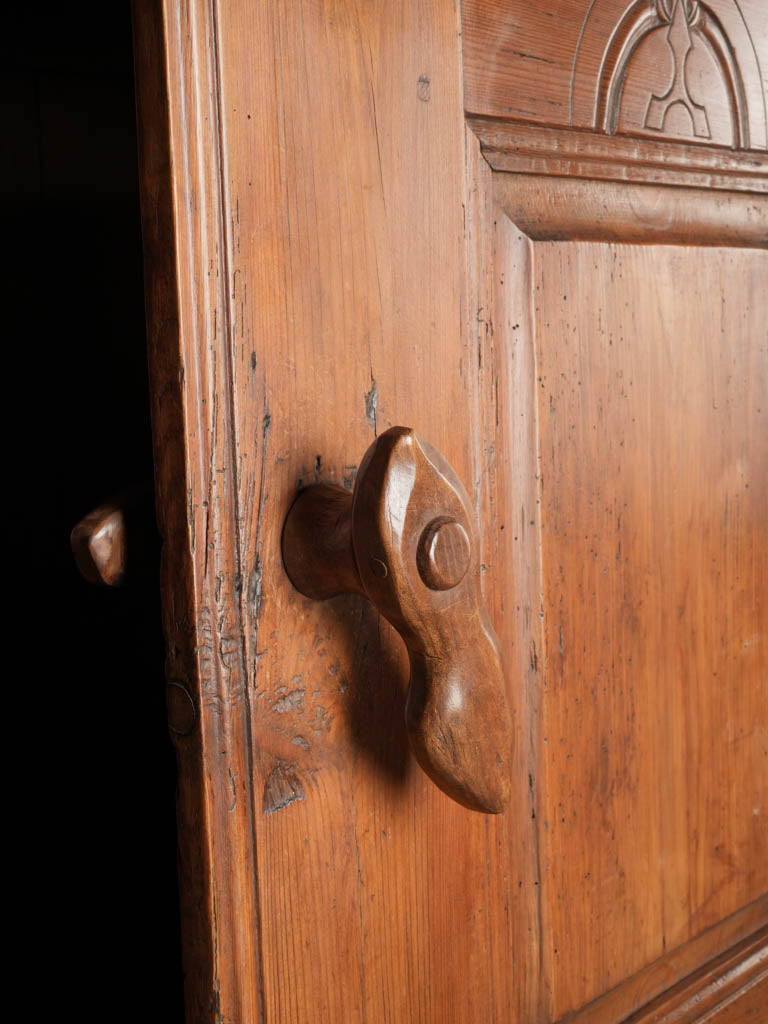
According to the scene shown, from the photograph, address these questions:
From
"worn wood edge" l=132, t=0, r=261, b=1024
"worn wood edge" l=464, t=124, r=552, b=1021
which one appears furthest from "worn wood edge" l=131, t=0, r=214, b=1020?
"worn wood edge" l=464, t=124, r=552, b=1021

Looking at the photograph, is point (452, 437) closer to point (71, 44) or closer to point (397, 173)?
point (397, 173)

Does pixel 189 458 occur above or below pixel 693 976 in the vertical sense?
above

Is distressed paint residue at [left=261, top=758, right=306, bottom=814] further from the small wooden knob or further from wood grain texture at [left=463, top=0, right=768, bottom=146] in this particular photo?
wood grain texture at [left=463, top=0, right=768, bottom=146]

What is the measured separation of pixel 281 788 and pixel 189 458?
0.45ft

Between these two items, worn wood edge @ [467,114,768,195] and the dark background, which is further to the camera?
the dark background

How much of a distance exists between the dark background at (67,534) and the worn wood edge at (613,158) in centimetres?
28

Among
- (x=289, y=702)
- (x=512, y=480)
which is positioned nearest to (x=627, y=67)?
(x=512, y=480)

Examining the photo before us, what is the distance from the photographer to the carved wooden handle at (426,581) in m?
0.32

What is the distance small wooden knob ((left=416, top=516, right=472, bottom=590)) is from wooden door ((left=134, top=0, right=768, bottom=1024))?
62 millimetres

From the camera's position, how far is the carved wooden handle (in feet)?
1.07

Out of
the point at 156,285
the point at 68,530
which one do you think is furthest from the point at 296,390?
the point at 68,530

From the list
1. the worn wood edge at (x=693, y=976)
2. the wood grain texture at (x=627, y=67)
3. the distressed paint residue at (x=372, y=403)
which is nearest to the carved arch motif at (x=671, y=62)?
the wood grain texture at (x=627, y=67)

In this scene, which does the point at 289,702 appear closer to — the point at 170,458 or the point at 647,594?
the point at 170,458

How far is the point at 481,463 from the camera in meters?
0.43
